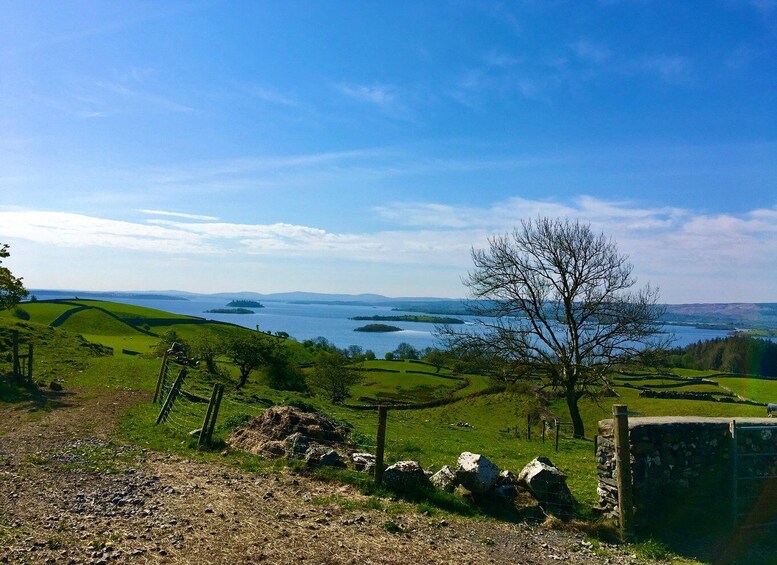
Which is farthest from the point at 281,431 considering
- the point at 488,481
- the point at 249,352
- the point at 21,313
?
the point at 21,313

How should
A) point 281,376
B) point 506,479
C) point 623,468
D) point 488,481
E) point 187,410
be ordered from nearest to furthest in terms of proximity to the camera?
point 623,468
point 488,481
point 506,479
point 187,410
point 281,376

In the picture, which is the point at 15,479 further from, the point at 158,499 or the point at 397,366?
the point at 397,366

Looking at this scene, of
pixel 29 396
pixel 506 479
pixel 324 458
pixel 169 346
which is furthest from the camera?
pixel 169 346

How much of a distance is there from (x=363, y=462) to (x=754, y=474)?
27.9 feet

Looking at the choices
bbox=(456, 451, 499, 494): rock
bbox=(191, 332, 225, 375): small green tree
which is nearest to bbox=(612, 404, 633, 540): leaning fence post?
bbox=(456, 451, 499, 494): rock

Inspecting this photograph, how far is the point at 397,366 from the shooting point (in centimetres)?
9719

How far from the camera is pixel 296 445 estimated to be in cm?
1353

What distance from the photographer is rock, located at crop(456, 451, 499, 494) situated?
10.6 m

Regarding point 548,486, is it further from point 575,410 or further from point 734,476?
point 575,410

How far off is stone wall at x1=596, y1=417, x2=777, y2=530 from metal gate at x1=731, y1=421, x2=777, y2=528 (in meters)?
0.03

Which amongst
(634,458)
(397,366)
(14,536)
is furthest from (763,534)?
(397,366)

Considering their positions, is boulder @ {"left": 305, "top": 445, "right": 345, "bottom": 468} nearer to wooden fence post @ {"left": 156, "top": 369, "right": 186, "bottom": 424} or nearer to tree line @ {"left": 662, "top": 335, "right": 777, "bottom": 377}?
wooden fence post @ {"left": 156, "top": 369, "right": 186, "bottom": 424}

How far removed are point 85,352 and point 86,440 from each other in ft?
104

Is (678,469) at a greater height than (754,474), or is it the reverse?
(678,469)
